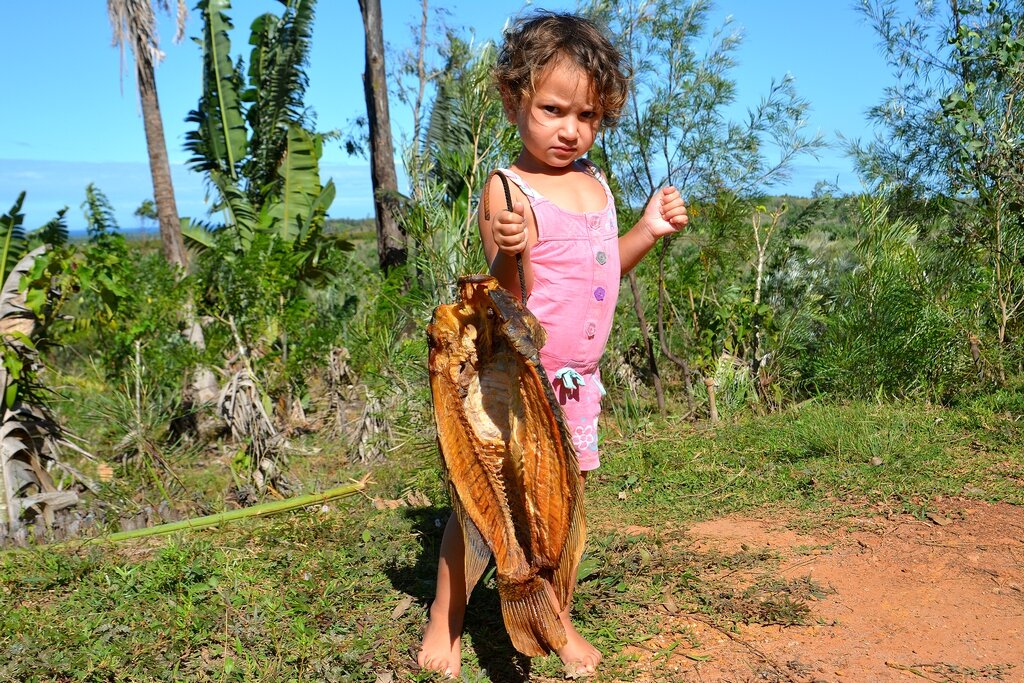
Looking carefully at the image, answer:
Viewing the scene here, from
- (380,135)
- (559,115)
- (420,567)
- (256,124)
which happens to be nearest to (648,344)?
(420,567)

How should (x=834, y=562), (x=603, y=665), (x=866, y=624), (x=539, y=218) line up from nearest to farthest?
1. (x=539, y=218)
2. (x=603, y=665)
3. (x=866, y=624)
4. (x=834, y=562)

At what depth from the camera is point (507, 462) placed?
93.9 inches

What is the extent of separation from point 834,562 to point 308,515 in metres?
2.54

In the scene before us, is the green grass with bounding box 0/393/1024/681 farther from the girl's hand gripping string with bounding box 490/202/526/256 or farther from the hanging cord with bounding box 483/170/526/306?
the girl's hand gripping string with bounding box 490/202/526/256

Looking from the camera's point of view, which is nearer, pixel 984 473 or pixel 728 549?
pixel 728 549

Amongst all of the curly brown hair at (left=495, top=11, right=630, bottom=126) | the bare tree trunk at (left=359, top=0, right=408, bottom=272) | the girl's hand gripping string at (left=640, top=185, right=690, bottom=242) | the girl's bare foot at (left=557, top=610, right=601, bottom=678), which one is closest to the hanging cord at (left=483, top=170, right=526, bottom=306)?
the curly brown hair at (left=495, top=11, right=630, bottom=126)

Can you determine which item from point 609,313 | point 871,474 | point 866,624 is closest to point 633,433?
point 871,474

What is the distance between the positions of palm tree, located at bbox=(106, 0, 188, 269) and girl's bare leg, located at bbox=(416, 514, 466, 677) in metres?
9.66

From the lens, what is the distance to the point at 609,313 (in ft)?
8.85

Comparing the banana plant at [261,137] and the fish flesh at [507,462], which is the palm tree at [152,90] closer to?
the banana plant at [261,137]

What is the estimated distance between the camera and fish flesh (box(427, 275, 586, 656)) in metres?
2.23

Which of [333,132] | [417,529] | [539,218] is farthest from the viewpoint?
A: [333,132]

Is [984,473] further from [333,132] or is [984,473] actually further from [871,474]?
[333,132]

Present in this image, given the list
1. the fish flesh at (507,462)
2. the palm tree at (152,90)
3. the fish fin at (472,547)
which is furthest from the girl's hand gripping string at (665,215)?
the palm tree at (152,90)
